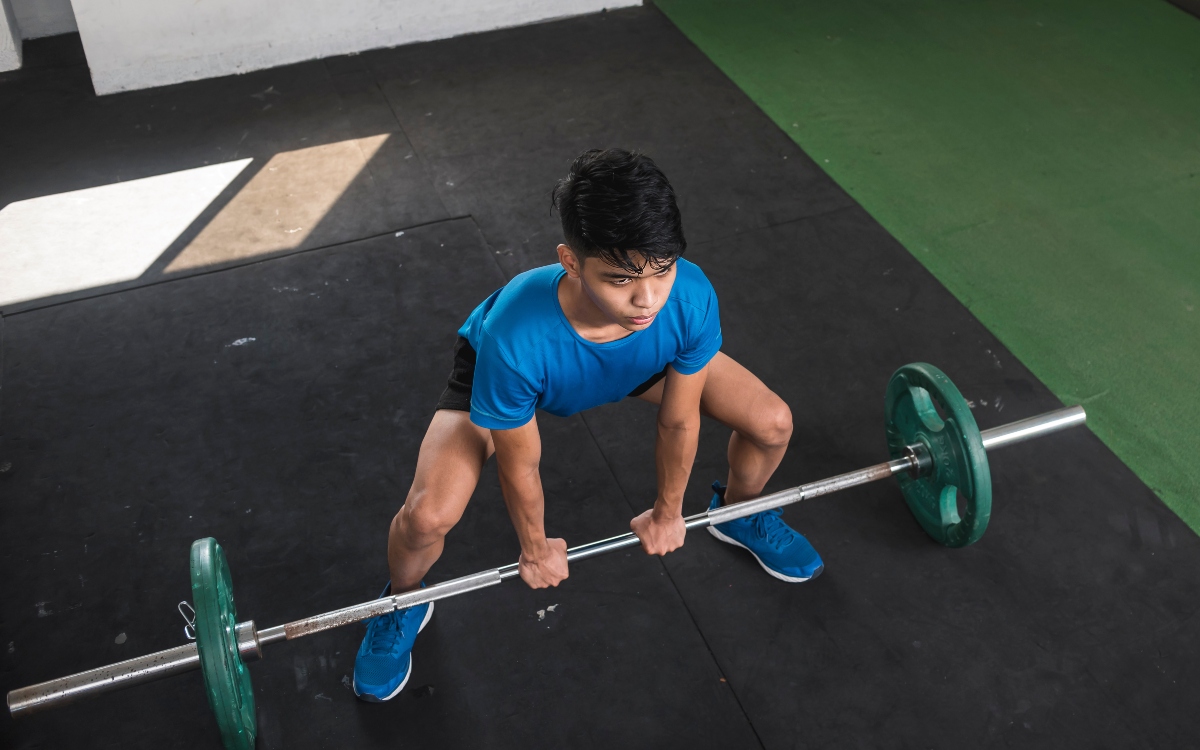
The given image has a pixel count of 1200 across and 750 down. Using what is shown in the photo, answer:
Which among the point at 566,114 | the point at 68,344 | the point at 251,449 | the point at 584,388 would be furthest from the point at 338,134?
the point at 584,388

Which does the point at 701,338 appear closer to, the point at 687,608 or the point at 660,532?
the point at 660,532

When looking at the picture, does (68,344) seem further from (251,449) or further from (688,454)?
Result: (688,454)

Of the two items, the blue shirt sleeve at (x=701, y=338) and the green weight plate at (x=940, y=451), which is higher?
the blue shirt sleeve at (x=701, y=338)

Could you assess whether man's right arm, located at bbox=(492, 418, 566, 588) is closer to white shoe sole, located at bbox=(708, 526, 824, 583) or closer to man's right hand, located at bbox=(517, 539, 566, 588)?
man's right hand, located at bbox=(517, 539, 566, 588)

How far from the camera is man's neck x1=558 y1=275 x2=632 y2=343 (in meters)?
1.56

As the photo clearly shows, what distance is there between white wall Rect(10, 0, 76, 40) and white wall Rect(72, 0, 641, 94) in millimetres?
698

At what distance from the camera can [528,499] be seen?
5.48ft

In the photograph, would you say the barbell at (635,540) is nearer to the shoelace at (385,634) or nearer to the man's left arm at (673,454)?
the man's left arm at (673,454)

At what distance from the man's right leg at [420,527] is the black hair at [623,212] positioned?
1.81 feet

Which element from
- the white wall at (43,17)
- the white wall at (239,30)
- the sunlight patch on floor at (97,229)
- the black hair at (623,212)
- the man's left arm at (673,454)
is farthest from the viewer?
the white wall at (43,17)

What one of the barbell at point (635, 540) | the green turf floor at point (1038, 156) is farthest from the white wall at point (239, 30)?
the barbell at point (635, 540)

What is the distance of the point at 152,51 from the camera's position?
3877 mm

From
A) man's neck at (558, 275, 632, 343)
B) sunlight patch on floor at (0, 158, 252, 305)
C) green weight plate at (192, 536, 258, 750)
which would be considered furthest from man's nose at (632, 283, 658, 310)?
sunlight patch on floor at (0, 158, 252, 305)

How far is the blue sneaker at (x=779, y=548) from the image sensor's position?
212 cm
